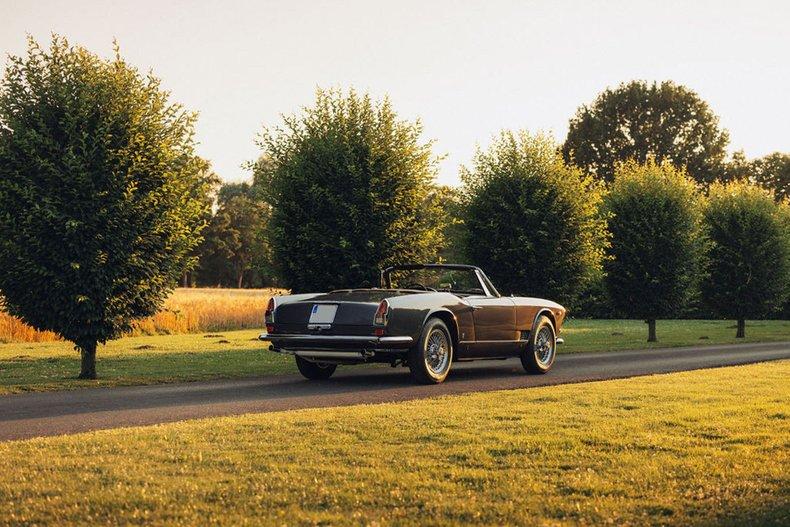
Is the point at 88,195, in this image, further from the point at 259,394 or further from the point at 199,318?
the point at 199,318

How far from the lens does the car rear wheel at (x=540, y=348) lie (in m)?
16.8

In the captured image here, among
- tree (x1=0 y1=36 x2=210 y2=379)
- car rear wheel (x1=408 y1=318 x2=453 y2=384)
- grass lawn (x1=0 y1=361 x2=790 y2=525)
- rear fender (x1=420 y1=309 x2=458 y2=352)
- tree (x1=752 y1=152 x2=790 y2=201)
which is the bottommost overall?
grass lawn (x1=0 y1=361 x2=790 y2=525)

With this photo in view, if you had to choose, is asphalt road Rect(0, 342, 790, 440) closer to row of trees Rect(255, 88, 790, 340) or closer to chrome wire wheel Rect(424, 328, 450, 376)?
chrome wire wheel Rect(424, 328, 450, 376)

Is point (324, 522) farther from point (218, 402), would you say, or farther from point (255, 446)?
point (218, 402)

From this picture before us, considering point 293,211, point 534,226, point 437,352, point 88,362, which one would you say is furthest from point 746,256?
point 88,362

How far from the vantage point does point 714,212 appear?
37.8 metres

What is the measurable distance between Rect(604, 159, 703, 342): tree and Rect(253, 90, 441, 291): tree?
40.1 ft

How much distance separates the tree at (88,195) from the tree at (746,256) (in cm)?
2615

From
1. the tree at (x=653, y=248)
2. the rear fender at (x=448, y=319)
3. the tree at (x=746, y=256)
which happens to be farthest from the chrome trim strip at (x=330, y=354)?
the tree at (x=746, y=256)

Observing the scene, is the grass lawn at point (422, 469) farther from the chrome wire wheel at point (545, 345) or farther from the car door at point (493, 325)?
the chrome wire wheel at point (545, 345)

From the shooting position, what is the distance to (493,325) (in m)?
15.8

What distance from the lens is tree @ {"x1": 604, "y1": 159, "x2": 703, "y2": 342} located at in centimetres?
3141

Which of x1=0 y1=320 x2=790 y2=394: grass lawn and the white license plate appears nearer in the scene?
the white license plate

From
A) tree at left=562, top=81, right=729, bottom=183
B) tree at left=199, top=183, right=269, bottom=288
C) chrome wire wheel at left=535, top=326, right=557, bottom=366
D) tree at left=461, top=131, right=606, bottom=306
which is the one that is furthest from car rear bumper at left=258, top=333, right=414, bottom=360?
tree at left=199, top=183, right=269, bottom=288
